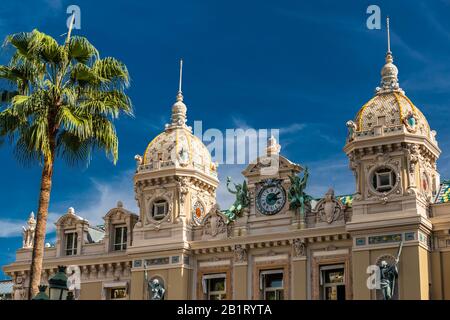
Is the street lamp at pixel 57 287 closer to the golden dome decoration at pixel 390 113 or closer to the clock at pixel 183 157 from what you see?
the golden dome decoration at pixel 390 113

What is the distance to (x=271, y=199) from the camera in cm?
4084

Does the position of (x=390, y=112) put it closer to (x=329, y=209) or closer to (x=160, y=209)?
(x=329, y=209)

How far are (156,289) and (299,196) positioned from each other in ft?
31.0

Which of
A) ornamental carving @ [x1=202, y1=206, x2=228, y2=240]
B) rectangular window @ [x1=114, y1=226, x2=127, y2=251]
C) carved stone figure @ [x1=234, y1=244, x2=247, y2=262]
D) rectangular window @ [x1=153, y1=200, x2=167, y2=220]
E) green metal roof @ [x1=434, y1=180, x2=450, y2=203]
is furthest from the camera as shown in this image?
rectangular window @ [x1=114, y1=226, x2=127, y2=251]

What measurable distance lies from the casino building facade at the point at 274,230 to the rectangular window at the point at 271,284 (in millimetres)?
60

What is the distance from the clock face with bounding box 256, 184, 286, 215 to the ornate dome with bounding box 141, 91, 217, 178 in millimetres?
5006

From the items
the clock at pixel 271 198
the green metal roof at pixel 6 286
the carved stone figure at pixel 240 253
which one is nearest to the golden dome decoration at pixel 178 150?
the clock at pixel 271 198

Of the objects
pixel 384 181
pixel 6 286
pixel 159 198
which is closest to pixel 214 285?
pixel 159 198

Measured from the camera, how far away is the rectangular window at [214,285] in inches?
1642

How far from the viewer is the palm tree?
28953 mm

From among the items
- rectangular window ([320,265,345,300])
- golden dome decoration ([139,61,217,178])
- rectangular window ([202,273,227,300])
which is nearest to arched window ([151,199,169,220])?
golden dome decoration ([139,61,217,178])

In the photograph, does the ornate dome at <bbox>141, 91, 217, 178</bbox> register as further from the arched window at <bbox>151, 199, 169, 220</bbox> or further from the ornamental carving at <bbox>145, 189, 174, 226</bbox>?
the arched window at <bbox>151, 199, 169, 220</bbox>
